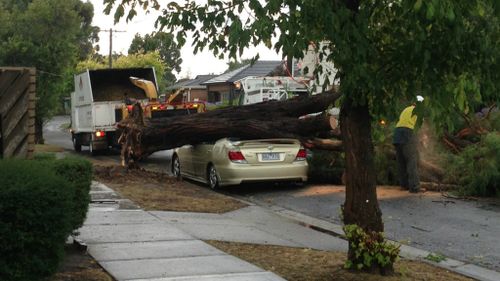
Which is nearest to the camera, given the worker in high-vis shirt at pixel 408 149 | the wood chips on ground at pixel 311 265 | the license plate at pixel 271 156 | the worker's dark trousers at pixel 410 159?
the wood chips on ground at pixel 311 265

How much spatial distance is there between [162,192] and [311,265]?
19.7ft

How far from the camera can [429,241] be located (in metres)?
8.34

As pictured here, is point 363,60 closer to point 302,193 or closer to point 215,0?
point 215,0

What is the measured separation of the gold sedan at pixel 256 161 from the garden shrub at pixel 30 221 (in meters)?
7.76

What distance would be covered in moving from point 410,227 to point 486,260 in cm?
195

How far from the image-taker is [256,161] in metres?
12.6

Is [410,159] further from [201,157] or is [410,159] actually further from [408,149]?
[201,157]

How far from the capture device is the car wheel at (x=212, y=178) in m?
13.1

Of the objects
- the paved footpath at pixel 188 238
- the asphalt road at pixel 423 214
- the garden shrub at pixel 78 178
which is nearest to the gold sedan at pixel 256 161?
the asphalt road at pixel 423 214

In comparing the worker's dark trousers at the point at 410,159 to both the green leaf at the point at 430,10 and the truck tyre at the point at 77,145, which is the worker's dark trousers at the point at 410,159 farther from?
the truck tyre at the point at 77,145

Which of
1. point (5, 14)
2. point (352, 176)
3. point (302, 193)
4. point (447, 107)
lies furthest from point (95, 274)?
point (5, 14)

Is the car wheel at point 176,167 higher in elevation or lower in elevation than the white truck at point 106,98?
lower

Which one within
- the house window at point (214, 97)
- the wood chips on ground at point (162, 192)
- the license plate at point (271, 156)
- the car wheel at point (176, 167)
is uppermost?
the house window at point (214, 97)

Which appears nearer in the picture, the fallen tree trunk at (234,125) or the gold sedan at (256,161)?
the gold sedan at (256,161)
